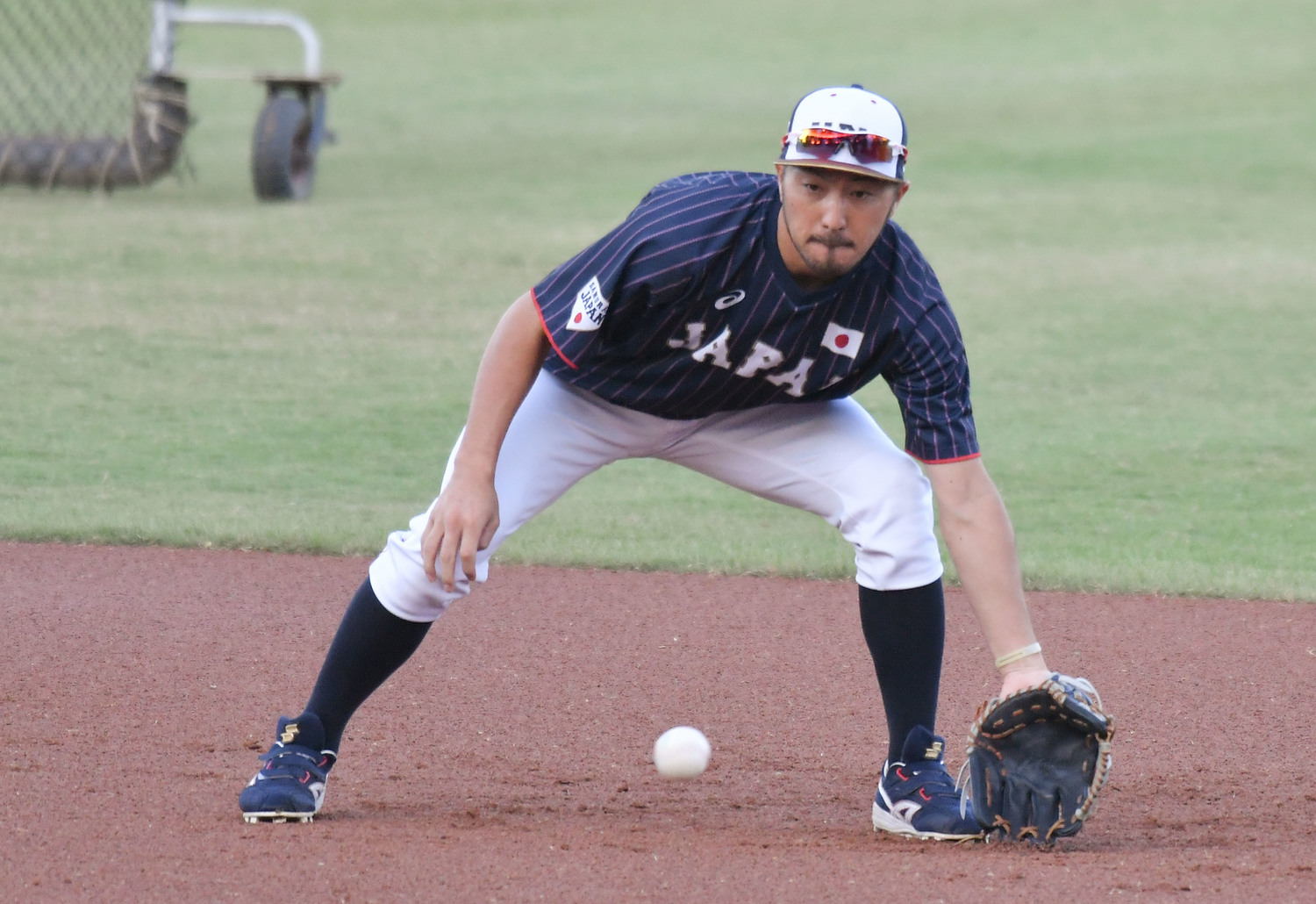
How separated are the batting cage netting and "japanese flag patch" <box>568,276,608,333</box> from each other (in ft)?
36.2

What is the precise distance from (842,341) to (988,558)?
49 centimetres

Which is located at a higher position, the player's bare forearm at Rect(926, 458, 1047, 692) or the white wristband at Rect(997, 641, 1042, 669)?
the player's bare forearm at Rect(926, 458, 1047, 692)

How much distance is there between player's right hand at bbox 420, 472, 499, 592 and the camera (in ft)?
9.89

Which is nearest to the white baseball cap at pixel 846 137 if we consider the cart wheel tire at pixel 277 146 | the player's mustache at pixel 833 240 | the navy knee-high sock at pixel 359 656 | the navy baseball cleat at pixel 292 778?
the player's mustache at pixel 833 240

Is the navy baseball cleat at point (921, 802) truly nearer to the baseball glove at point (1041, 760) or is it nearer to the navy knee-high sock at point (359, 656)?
the baseball glove at point (1041, 760)

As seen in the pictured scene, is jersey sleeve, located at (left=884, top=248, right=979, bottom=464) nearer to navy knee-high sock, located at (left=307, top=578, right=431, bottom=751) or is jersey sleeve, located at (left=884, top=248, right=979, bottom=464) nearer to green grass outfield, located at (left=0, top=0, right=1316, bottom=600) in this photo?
navy knee-high sock, located at (left=307, top=578, right=431, bottom=751)

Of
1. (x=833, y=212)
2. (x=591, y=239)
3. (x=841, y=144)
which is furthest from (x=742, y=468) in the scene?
(x=591, y=239)

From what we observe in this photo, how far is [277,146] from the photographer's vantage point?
43.8ft

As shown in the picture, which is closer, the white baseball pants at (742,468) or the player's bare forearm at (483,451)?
the player's bare forearm at (483,451)

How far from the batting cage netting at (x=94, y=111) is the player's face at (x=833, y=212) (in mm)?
11153

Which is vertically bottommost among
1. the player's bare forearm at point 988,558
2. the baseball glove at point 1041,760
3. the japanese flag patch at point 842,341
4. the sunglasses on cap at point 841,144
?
the baseball glove at point 1041,760

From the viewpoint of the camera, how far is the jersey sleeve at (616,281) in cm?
300

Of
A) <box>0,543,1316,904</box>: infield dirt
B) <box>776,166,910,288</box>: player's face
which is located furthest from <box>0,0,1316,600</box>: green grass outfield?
<box>776,166,910,288</box>: player's face

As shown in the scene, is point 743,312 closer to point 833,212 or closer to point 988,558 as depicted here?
point 833,212
